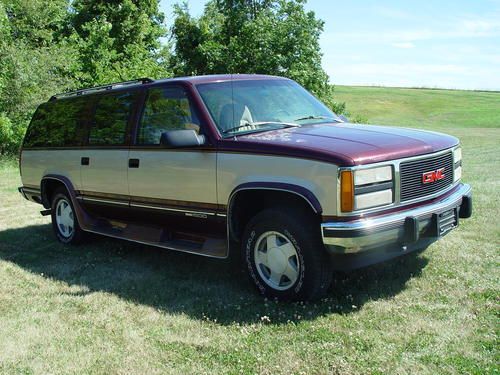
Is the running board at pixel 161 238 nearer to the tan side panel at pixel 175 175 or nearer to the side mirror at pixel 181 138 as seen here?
the tan side panel at pixel 175 175

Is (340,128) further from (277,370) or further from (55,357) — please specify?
(55,357)

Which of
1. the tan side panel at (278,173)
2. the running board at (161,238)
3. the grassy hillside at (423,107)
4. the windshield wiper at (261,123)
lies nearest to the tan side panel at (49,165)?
the running board at (161,238)

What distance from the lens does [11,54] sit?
18.4 meters

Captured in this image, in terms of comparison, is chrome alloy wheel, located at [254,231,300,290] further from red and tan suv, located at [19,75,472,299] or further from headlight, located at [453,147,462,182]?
headlight, located at [453,147,462,182]

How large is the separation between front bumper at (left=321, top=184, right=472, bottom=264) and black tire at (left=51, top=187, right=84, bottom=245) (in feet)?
13.2

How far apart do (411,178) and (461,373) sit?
1677 millimetres

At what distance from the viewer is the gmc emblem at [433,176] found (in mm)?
4777

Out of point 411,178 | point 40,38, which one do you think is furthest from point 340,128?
point 40,38

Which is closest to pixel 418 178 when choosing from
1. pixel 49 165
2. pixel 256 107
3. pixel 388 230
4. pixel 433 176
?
pixel 433 176

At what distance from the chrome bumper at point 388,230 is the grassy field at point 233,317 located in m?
0.55

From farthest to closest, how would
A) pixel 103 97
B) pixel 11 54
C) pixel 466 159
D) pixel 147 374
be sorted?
pixel 11 54 → pixel 466 159 → pixel 103 97 → pixel 147 374

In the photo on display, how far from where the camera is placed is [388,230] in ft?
14.5

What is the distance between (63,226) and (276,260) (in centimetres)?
396

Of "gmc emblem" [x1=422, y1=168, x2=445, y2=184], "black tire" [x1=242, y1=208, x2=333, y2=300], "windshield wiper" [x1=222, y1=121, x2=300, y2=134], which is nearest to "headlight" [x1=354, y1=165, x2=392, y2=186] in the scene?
"gmc emblem" [x1=422, y1=168, x2=445, y2=184]
